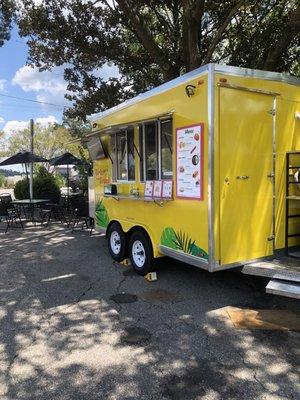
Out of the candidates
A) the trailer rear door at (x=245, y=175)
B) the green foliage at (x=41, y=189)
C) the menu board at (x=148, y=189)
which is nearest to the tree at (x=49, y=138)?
the green foliage at (x=41, y=189)

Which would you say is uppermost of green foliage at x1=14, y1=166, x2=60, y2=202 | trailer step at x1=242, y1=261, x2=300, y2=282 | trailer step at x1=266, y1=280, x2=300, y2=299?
green foliage at x1=14, y1=166, x2=60, y2=202

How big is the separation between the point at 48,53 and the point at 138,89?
302cm

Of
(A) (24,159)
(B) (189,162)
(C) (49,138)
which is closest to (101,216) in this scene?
(B) (189,162)

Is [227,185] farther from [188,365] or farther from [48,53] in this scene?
[48,53]

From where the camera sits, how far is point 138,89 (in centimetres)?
1324

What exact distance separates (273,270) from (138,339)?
5.75ft

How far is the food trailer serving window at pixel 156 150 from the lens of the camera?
5663 mm

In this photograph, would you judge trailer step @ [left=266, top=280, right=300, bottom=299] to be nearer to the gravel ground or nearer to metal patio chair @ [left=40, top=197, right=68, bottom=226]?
the gravel ground

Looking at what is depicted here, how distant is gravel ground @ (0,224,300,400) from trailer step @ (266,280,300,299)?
44 centimetres

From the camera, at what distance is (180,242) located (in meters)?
5.36

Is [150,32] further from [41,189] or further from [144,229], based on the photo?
[41,189]

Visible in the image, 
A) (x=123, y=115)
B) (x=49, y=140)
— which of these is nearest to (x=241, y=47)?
(x=123, y=115)

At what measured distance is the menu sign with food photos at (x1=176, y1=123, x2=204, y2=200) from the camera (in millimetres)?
4840

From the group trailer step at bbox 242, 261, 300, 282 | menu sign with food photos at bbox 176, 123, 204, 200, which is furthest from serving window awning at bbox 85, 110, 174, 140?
trailer step at bbox 242, 261, 300, 282
